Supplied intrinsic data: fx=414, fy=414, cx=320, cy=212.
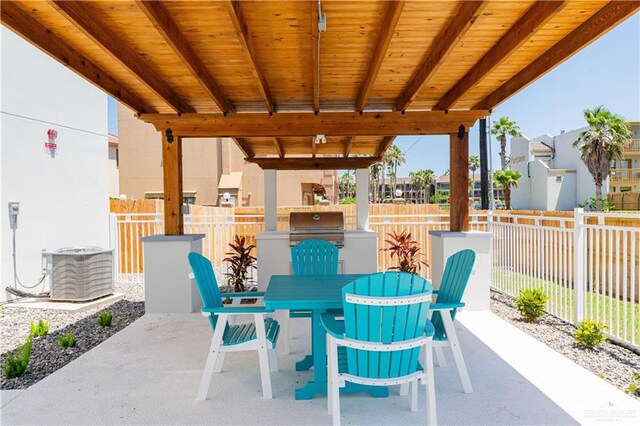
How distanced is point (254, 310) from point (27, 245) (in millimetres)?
5080

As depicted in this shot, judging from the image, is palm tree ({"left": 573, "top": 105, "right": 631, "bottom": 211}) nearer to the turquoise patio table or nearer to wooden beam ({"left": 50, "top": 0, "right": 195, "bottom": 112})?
wooden beam ({"left": 50, "top": 0, "right": 195, "bottom": 112})

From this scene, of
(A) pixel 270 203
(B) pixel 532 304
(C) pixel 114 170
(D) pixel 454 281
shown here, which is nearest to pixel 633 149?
(B) pixel 532 304

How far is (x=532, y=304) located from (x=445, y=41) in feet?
10.5

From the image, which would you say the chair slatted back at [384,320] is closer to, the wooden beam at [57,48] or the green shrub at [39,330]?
the wooden beam at [57,48]

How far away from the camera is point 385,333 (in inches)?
89.5

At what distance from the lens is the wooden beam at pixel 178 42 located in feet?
8.55

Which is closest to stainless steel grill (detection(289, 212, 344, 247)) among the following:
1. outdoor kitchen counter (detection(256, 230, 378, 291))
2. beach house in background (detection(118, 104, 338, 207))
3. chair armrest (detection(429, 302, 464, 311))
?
outdoor kitchen counter (detection(256, 230, 378, 291))

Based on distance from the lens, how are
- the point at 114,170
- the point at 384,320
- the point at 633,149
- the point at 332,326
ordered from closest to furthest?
the point at 384,320, the point at 332,326, the point at 114,170, the point at 633,149

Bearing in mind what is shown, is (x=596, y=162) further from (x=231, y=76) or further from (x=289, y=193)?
(x=231, y=76)

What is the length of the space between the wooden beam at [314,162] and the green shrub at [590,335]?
13.0ft

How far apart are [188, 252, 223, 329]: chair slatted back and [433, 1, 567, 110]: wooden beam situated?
2.87 m

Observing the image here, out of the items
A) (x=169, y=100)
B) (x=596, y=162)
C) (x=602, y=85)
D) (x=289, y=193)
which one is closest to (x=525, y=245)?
(x=169, y=100)

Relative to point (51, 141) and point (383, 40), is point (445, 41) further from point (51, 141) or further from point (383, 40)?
point (51, 141)

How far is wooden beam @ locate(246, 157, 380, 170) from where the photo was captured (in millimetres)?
6941
